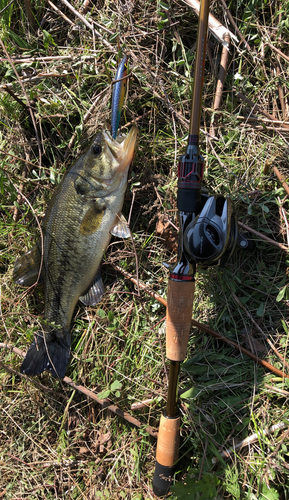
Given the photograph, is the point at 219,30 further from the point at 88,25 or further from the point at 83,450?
the point at 83,450

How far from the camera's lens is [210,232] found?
6.04ft

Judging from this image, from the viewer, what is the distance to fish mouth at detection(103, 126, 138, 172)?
8.04 ft

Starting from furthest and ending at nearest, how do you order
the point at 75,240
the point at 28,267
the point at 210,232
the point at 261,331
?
the point at 28,267 < the point at 75,240 < the point at 261,331 < the point at 210,232

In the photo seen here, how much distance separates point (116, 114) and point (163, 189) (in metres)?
0.62

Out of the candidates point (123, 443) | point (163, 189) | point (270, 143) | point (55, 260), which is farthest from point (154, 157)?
point (123, 443)

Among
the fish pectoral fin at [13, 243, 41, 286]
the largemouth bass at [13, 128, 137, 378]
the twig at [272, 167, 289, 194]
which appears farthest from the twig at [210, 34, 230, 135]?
the fish pectoral fin at [13, 243, 41, 286]

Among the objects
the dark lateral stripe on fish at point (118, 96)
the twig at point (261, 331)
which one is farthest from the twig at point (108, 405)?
the dark lateral stripe on fish at point (118, 96)

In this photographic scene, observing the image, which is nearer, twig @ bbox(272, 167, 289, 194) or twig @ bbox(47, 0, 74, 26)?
twig @ bbox(272, 167, 289, 194)

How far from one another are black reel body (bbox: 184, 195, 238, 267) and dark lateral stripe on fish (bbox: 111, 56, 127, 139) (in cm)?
99

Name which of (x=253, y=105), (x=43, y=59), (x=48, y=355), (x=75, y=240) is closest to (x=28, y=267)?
(x=75, y=240)

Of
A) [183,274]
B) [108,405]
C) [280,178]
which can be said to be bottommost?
[108,405]

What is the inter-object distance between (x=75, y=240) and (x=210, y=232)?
1.10m

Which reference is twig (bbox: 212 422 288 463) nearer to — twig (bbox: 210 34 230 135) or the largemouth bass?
the largemouth bass

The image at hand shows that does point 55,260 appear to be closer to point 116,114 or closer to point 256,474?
point 116,114
